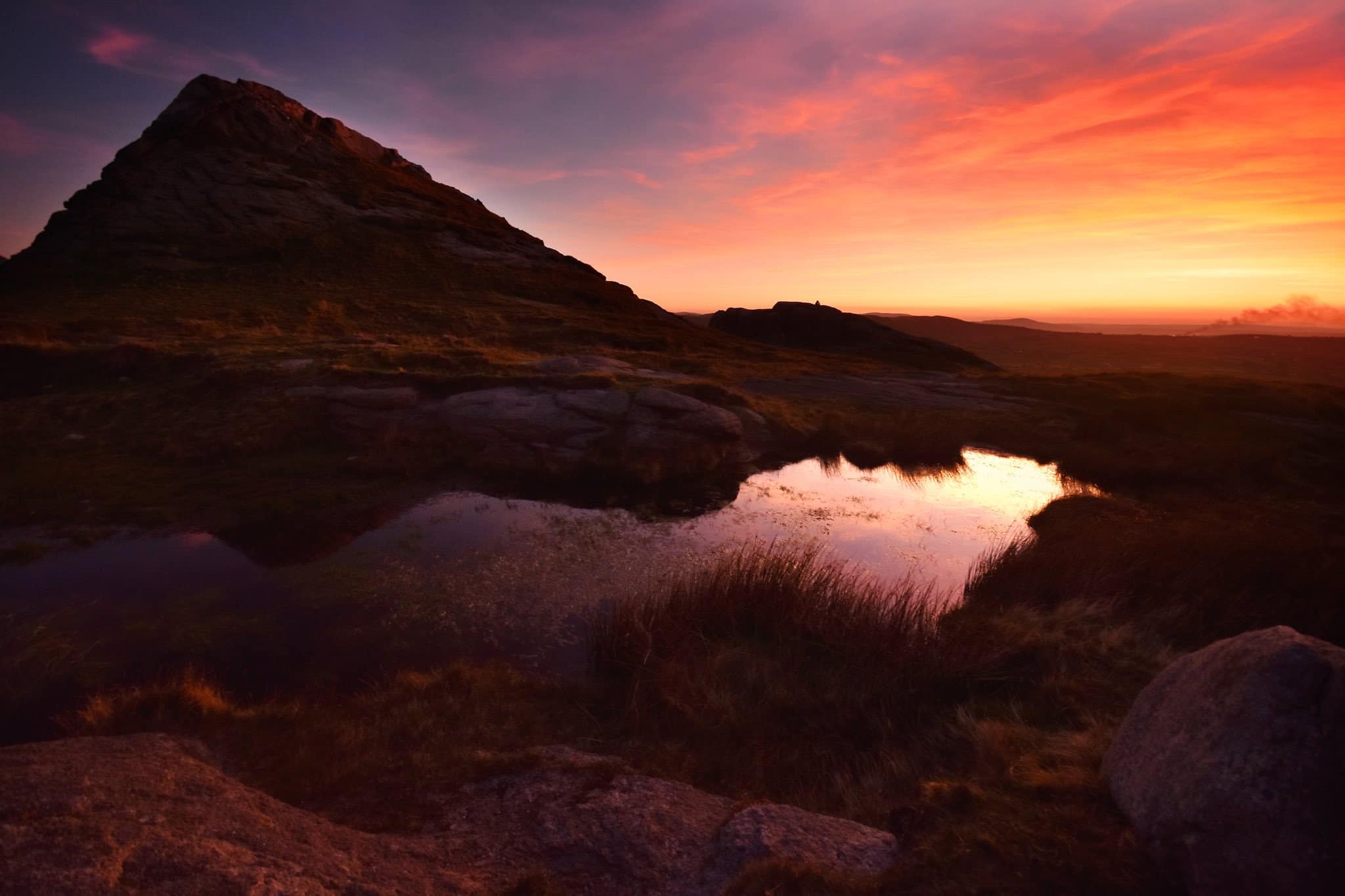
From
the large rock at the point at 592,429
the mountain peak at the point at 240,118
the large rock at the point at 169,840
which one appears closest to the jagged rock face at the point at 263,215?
the mountain peak at the point at 240,118

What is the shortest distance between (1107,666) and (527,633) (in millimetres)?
8965

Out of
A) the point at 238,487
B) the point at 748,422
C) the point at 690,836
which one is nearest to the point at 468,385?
the point at 238,487

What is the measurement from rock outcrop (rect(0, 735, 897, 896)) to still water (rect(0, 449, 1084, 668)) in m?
3.80

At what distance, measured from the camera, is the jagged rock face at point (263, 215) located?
4953 cm

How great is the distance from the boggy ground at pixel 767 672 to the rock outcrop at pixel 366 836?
1.82 feet

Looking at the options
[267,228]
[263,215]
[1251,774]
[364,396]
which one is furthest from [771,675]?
[263,215]

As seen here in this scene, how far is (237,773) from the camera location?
273 inches

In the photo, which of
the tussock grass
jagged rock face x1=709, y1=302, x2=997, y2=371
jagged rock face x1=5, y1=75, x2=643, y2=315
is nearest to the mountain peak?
jagged rock face x1=5, y1=75, x2=643, y2=315

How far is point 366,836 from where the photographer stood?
18.6ft

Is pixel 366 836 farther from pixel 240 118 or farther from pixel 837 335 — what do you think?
pixel 240 118

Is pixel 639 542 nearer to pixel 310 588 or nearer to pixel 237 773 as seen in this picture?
pixel 310 588

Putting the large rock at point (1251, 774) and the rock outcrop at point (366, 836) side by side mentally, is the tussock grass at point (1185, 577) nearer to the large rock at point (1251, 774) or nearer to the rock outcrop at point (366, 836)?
the large rock at point (1251, 774)

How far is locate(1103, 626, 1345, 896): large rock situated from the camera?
13.8 feet

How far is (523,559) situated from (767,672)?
6.83 m
